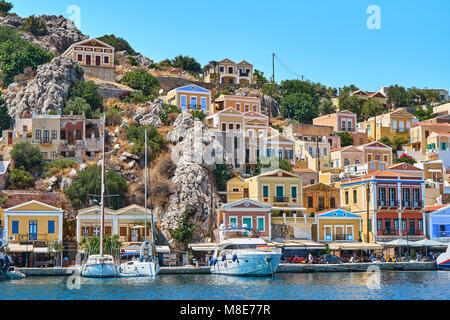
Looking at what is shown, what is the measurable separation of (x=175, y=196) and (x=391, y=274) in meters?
21.7

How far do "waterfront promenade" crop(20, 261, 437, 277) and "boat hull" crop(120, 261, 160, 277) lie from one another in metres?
4.63

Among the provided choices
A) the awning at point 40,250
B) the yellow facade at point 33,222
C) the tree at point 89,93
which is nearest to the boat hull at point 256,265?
the awning at point 40,250

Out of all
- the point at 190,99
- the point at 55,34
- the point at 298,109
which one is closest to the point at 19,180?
the point at 190,99

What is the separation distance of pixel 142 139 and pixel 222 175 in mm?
9777

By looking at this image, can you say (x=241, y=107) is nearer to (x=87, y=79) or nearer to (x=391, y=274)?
(x=87, y=79)

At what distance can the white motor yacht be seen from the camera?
1897 inches

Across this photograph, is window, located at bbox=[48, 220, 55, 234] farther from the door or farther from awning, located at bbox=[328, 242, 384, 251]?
awning, located at bbox=[328, 242, 384, 251]

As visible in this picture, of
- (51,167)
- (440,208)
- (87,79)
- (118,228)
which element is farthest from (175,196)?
(87,79)

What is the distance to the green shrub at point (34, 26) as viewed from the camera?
113 metres

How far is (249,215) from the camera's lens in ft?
202

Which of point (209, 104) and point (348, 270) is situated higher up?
point (209, 104)

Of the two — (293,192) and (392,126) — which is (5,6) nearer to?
(392,126)

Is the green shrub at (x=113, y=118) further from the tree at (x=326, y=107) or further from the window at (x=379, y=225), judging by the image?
the tree at (x=326, y=107)
